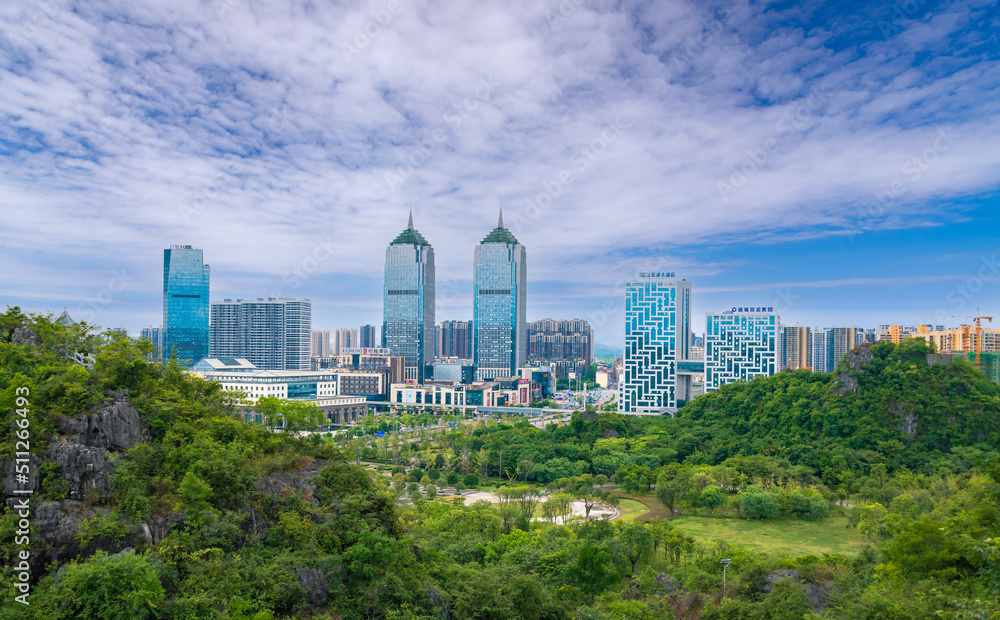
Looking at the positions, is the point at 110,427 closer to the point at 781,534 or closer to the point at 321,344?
the point at 781,534

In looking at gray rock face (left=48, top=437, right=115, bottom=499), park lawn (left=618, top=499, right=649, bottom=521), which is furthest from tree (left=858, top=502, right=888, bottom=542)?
gray rock face (left=48, top=437, right=115, bottom=499)

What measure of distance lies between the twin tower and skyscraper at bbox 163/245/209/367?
27810mm

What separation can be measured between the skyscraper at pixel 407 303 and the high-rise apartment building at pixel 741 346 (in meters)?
45.6

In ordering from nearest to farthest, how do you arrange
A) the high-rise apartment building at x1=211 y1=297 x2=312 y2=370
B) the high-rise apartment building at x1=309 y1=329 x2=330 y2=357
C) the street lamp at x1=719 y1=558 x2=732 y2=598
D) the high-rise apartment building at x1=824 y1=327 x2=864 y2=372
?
1. the street lamp at x1=719 y1=558 x2=732 y2=598
2. the high-rise apartment building at x1=824 y1=327 x2=864 y2=372
3. the high-rise apartment building at x1=211 y1=297 x2=312 y2=370
4. the high-rise apartment building at x1=309 y1=329 x2=330 y2=357

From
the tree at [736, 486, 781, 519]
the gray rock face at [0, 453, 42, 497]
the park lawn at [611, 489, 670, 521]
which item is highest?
the gray rock face at [0, 453, 42, 497]

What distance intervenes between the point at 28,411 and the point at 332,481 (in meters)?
6.85

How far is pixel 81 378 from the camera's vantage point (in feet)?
46.7

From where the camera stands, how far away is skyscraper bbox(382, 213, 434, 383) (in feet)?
320

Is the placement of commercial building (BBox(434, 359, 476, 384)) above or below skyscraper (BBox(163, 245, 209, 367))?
below

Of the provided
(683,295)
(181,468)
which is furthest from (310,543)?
(683,295)

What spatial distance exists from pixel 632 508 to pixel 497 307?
221ft

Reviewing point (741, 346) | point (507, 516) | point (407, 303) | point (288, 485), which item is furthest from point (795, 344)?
point (288, 485)

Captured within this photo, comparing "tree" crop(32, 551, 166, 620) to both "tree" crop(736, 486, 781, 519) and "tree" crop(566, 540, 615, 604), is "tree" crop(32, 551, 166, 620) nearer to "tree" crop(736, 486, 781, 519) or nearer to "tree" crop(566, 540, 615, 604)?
"tree" crop(566, 540, 615, 604)

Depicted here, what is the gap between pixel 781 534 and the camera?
27469 millimetres
